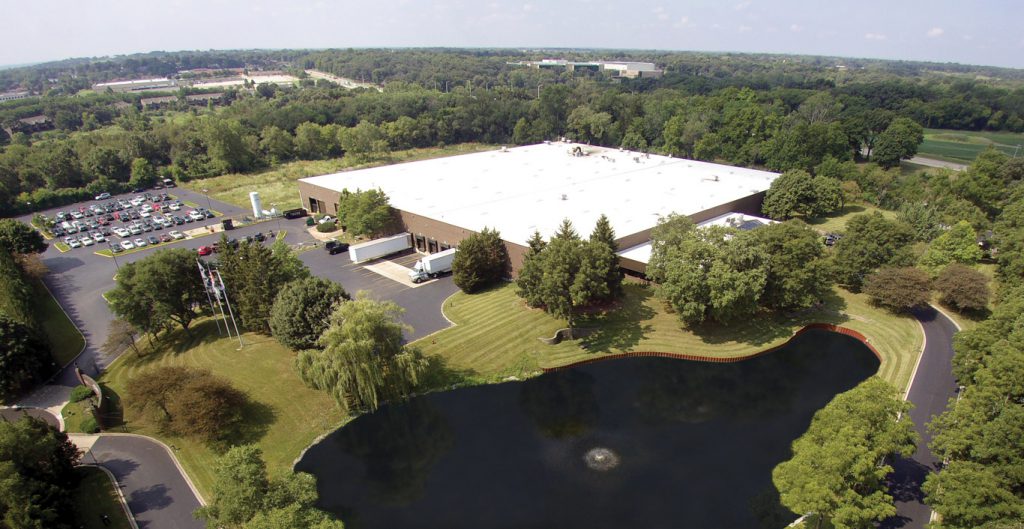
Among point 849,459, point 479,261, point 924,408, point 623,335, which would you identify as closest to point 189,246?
point 479,261

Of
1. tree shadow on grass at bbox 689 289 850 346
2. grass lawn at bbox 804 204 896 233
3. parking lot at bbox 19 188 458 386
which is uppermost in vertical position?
grass lawn at bbox 804 204 896 233

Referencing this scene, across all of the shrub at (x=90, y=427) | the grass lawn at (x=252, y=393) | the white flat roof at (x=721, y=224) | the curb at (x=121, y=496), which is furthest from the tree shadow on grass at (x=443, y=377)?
the shrub at (x=90, y=427)

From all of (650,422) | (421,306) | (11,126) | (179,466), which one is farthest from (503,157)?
(11,126)

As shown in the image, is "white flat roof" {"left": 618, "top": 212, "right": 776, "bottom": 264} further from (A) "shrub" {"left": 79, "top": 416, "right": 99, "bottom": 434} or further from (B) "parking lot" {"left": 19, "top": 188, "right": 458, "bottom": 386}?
(A) "shrub" {"left": 79, "top": 416, "right": 99, "bottom": 434}

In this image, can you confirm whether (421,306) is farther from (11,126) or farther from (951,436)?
(11,126)

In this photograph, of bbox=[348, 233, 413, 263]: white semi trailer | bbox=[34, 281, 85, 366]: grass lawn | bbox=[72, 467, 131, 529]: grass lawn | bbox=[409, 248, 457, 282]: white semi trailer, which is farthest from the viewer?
bbox=[348, 233, 413, 263]: white semi trailer

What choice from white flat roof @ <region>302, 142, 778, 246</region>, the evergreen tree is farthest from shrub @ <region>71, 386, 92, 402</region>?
the evergreen tree
